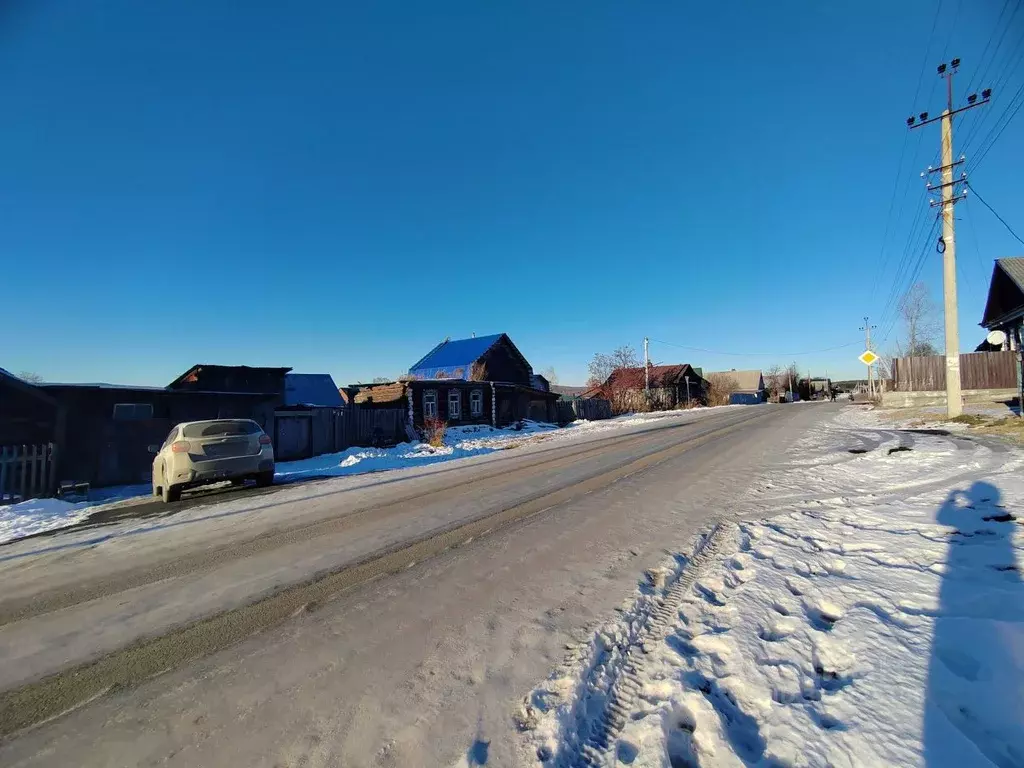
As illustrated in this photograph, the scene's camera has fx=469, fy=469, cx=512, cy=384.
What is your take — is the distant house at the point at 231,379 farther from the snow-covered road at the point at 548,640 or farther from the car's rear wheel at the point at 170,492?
the snow-covered road at the point at 548,640

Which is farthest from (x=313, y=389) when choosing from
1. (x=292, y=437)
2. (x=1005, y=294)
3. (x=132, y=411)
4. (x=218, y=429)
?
(x=1005, y=294)

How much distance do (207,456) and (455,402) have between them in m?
21.5

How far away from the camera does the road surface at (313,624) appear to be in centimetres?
233

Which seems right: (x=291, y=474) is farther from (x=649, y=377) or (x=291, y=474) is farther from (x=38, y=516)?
(x=649, y=377)

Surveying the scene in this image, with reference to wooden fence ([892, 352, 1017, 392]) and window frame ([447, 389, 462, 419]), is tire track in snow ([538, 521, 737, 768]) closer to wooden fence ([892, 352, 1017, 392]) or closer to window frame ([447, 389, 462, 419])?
window frame ([447, 389, 462, 419])

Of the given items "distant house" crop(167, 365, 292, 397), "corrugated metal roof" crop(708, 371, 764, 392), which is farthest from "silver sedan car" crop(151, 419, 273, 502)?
"corrugated metal roof" crop(708, 371, 764, 392)

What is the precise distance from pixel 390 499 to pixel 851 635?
22.4 ft

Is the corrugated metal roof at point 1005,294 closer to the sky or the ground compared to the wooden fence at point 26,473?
closer to the sky

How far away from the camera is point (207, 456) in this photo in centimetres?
939

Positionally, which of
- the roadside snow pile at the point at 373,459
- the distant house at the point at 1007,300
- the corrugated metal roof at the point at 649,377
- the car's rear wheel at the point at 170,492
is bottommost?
the roadside snow pile at the point at 373,459

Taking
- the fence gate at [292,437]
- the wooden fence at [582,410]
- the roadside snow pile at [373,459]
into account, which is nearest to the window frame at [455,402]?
the roadside snow pile at [373,459]

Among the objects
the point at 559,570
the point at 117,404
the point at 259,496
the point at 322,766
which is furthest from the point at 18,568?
the point at 117,404

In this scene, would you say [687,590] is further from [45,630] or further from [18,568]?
[18,568]

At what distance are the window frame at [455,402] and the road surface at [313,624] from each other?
22.9m
